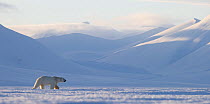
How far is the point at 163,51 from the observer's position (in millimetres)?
168375

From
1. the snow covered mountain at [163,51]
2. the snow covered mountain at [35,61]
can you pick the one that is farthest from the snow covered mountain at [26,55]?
the snow covered mountain at [163,51]

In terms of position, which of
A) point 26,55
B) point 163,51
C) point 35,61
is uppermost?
point 163,51

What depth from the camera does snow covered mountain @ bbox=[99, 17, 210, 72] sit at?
528 feet

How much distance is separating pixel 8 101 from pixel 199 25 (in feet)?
555

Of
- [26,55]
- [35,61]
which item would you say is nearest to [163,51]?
[35,61]

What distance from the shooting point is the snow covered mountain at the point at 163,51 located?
A: 161 metres

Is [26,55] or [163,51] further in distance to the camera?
[163,51]

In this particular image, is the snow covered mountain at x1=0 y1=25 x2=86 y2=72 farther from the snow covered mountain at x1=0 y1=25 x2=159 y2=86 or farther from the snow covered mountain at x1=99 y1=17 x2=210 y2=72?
the snow covered mountain at x1=99 y1=17 x2=210 y2=72

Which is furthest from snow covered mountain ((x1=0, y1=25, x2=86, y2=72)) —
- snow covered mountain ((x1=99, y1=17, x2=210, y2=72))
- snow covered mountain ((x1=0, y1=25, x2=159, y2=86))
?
snow covered mountain ((x1=99, y1=17, x2=210, y2=72))

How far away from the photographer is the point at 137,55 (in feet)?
552

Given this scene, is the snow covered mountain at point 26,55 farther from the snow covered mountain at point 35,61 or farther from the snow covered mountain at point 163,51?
the snow covered mountain at point 163,51

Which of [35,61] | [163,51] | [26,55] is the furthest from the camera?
[163,51]

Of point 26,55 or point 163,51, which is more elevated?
point 163,51

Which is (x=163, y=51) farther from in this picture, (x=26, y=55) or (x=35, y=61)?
(x=26, y=55)
